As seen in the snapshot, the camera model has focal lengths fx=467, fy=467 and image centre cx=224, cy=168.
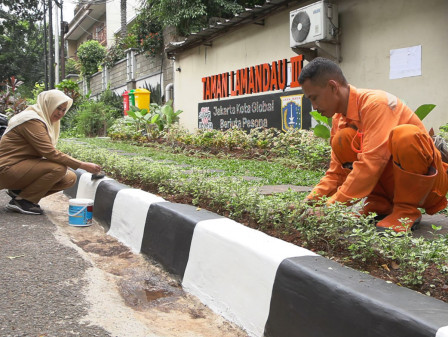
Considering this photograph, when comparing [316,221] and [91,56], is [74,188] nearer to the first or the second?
[316,221]

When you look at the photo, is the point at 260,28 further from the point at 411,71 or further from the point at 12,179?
the point at 12,179

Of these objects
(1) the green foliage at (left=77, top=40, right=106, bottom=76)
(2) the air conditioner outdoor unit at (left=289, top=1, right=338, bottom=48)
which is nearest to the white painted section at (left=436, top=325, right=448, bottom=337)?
(2) the air conditioner outdoor unit at (left=289, top=1, right=338, bottom=48)

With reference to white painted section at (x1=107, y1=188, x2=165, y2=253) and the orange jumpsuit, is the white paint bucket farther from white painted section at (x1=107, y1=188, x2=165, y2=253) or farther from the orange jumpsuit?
the orange jumpsuit

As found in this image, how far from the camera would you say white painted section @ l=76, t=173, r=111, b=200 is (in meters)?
4.40

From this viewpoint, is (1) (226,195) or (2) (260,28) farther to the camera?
(2) (260,28)

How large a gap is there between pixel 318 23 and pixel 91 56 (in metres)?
21.6

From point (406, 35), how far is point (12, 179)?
5291mm

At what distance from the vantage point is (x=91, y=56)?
87.1 feet

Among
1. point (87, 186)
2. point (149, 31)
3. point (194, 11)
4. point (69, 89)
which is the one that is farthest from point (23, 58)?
point (87, 186)

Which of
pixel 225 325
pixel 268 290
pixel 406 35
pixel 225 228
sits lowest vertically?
pixel 225 325

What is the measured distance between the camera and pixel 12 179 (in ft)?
13.6

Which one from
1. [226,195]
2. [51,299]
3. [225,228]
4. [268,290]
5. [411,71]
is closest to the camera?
[268,290]

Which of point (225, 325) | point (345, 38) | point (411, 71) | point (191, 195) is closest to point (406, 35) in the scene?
point (411, 71)

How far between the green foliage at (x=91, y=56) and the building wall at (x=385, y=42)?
18.6 metres
